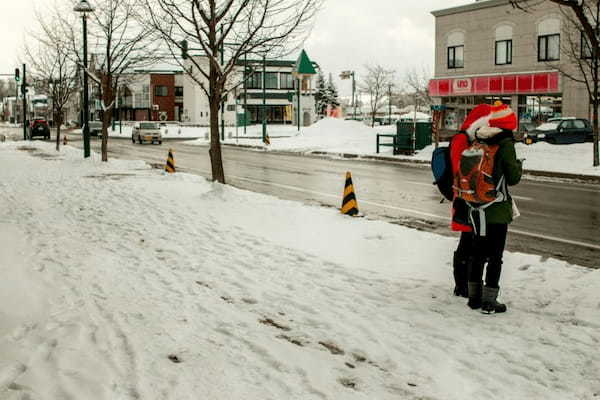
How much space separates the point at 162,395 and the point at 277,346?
109 centimetres

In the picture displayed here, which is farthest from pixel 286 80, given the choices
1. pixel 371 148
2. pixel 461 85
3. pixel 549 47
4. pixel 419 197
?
pixel 419 197

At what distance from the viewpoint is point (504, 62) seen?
39.3 meters

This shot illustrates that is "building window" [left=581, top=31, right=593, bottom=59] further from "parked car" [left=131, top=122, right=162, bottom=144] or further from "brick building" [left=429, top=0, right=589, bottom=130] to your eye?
"parked car" [left=131, top=122, right=162, bottom=144]

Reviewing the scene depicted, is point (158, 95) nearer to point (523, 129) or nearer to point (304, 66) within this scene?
point (304, 66)

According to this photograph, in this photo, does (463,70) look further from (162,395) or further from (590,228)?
(162,395)

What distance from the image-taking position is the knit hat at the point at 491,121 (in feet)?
17.3

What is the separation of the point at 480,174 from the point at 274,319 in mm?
2072

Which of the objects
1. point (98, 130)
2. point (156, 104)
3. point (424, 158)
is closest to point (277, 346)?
point (424, 158)

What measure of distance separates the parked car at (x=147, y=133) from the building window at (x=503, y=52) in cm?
2253

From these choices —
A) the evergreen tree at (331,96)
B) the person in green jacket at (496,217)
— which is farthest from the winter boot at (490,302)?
the evergreen tree at (331,96)

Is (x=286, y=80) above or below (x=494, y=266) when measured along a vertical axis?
above

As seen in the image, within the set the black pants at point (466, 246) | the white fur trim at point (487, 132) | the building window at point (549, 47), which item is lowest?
the black pants at point (466, 246)

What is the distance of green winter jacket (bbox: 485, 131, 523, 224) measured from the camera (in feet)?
17.3

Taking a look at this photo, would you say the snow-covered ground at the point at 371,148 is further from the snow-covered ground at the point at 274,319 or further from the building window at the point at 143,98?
the building window at the point at 143,98
